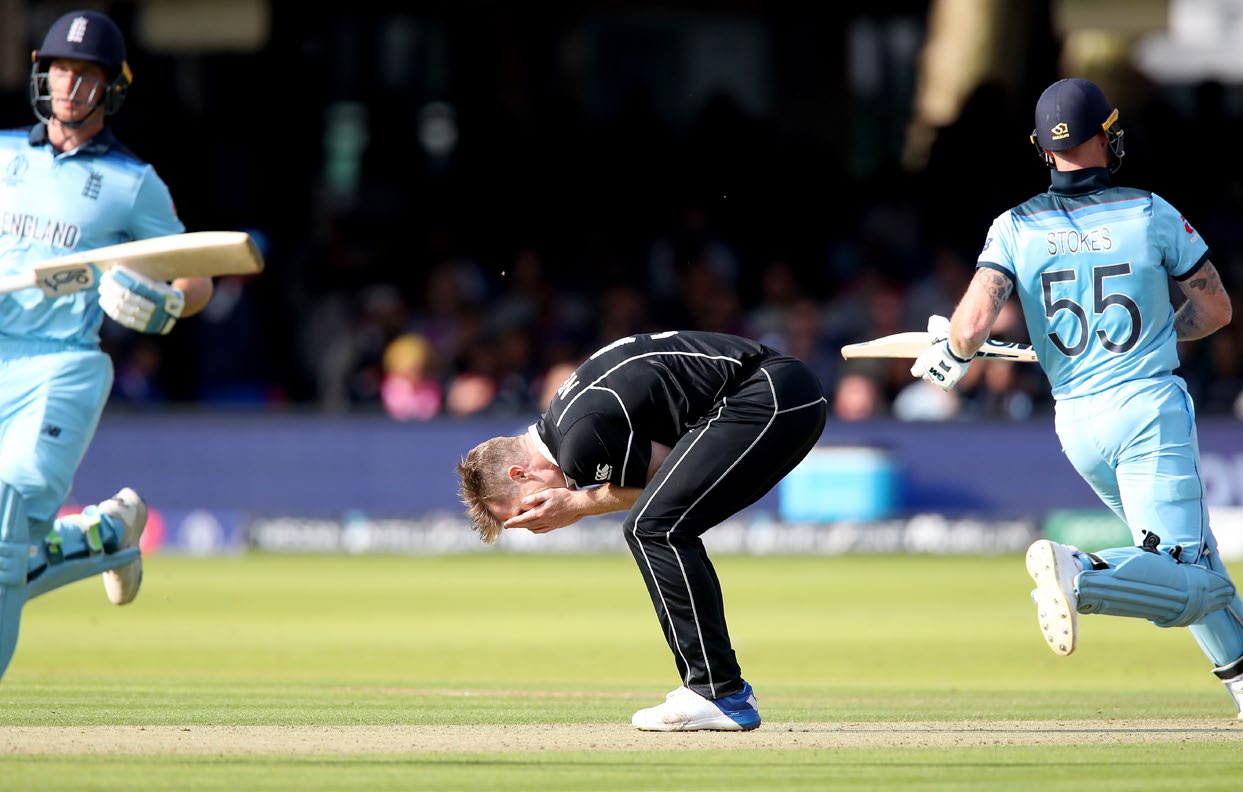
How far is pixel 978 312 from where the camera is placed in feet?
17.7

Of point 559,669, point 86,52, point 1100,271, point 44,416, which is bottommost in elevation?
point 559,669

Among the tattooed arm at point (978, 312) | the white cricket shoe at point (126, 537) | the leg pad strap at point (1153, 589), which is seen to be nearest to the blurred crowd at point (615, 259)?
the white cricket shoe at point (126, 537)

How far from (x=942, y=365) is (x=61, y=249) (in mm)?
2667

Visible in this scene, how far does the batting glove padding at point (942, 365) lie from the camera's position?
5516mm

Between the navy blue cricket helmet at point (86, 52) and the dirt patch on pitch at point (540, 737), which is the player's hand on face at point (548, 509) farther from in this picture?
the navy blue cricket helmet at point (86, 52)

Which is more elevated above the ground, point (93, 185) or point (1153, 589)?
point (93, 185)

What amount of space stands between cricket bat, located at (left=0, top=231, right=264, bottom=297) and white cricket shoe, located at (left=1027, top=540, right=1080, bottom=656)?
91.6 inches

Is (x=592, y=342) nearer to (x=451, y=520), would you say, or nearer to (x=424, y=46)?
(x=451, y=520)

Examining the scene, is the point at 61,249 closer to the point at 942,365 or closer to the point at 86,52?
the point at 86,52

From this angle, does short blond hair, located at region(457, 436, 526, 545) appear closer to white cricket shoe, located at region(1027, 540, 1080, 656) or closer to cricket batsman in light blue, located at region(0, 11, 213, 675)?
cricket batsman in light blue, located at region(0, 11, 213, 675)

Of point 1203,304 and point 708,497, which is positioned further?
point 1203,304

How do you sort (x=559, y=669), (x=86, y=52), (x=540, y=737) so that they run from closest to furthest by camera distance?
(x=540, y=737) < (x=86, y=52) < (x=559, y=669)

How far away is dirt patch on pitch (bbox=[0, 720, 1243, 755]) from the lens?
4980mm

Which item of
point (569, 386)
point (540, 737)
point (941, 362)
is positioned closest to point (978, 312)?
point (941, 362)
